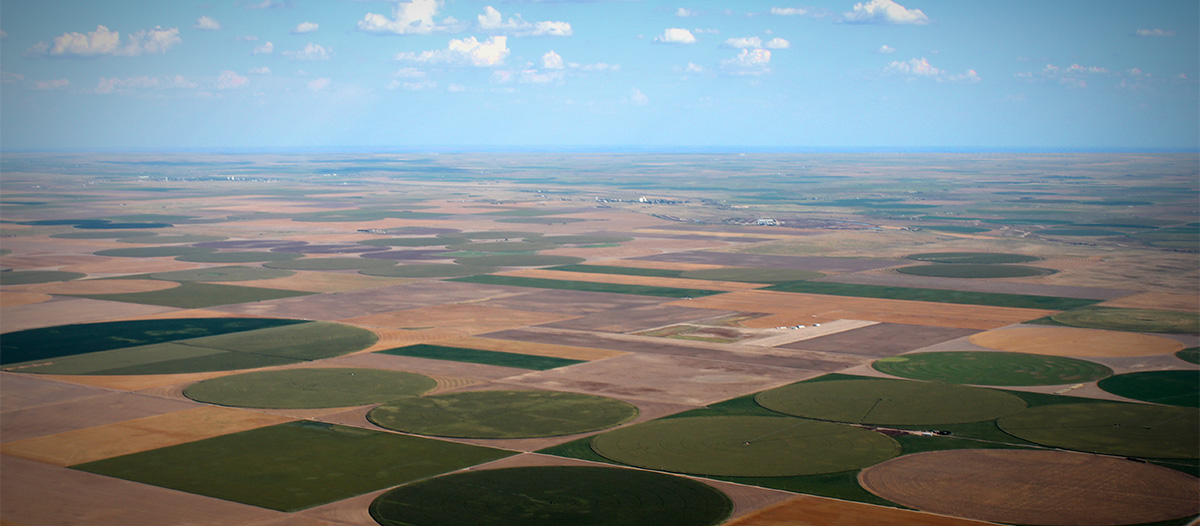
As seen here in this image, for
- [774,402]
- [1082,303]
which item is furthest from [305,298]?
[1082,303]

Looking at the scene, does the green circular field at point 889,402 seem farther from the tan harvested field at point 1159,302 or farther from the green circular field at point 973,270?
the green circular field at point 973,270

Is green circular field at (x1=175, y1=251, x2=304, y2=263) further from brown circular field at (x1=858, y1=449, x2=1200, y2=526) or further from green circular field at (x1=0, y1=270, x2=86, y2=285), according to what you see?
brown circular field at (x1=858, y1=449, x2=1200, y2=526)

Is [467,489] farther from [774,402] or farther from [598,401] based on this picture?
[774,402]

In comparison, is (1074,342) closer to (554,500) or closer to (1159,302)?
(1159,302)

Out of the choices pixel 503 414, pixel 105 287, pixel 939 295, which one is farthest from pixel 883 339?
pixel 105 287

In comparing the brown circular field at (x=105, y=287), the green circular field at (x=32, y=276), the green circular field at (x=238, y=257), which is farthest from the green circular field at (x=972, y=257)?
the green circular field at (x=32, y=276)

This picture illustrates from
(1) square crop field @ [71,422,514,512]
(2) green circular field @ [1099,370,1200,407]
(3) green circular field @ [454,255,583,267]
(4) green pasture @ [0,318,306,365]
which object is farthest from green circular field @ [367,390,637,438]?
(3) green circular field @ [454,255,583,267]
